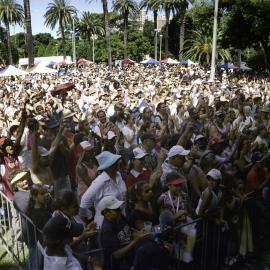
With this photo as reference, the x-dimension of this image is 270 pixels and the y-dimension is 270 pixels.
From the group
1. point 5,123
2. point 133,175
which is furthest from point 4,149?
point 5,123

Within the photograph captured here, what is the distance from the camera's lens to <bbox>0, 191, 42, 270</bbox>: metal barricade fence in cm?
459

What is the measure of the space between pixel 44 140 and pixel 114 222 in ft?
9.99

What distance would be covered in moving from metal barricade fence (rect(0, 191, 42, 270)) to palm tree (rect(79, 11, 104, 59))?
83007mm

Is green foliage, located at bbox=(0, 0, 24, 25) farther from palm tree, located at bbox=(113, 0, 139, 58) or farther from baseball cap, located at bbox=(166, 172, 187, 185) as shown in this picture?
baseball cap, located at bbox=(166, 172, 187, 185)

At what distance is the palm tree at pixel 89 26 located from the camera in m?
88.1

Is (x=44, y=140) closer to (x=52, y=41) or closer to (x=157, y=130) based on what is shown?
(x=157, y=130)

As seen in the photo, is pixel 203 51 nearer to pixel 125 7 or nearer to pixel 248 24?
pixel 125 7

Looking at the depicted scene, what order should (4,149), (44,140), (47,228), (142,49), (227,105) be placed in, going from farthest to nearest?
(142,49) → (227,105) → (44,140) → (4,149) → (47,228)

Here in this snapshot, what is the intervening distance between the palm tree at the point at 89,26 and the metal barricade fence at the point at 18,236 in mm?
83007

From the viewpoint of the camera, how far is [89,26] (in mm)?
88438

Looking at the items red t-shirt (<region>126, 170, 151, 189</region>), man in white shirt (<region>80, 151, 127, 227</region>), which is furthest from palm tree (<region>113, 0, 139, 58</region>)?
man in white shirt (<region>80, 151, 127, 227</region>)

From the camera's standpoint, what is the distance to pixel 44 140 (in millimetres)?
6793

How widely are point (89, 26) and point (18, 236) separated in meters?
86.5

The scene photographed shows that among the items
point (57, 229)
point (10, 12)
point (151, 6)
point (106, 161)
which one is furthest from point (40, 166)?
point (10, 12)
